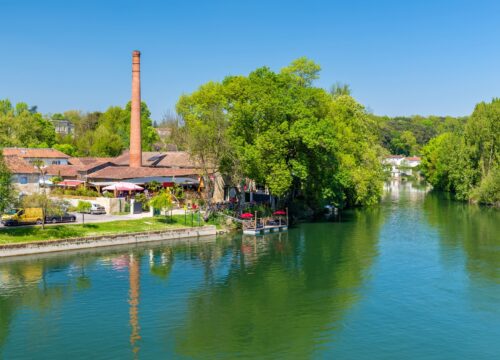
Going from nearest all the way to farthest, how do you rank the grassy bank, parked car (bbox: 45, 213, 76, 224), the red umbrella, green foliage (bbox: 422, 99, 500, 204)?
the grassy bank, parked car (bbox: 45, 213, 76, 224), the red umbrella, green foliage (bbox: 422, 99, 500, 204)

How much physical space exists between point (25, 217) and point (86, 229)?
5897mm

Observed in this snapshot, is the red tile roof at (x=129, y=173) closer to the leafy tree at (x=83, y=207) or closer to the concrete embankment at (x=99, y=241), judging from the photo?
the leafy tree at (x=83, y=207)

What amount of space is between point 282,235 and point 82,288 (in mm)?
29226

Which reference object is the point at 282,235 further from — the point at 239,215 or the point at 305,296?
the point at 305,296

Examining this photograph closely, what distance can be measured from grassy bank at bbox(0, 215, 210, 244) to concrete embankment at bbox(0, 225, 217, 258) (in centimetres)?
76

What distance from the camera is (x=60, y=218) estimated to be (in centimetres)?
5612

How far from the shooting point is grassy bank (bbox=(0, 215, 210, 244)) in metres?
50.7

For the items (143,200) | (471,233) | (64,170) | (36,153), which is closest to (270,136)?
(143,200)

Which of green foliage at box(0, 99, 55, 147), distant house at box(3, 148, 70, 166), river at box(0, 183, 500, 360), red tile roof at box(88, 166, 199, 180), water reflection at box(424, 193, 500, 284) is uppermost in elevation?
green foliage at box(0, 99, 55, 147)

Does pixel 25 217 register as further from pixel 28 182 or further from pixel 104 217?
pixel 28 182

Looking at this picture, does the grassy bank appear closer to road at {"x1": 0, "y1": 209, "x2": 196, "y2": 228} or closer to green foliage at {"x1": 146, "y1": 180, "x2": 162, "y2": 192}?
road at {"x1": 0, "y1": 209, "x2": 196, "y2": 228}

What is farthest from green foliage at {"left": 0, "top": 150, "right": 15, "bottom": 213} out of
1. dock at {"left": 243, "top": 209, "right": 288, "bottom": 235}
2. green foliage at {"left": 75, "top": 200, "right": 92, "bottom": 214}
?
dock at {"left": 243, "top": 209, "right": 288, "bottom": 235}

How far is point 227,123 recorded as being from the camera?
69.2 metres

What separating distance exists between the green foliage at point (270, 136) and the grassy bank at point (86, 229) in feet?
30.9
